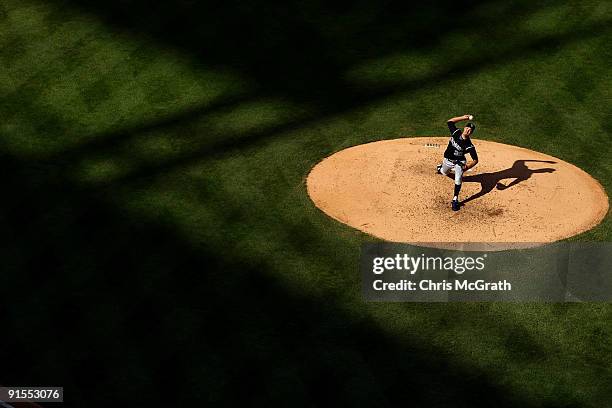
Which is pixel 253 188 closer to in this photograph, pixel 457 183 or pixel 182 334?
pixel 457 183

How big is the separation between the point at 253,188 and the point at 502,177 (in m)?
3.90

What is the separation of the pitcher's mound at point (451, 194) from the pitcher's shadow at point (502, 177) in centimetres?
2

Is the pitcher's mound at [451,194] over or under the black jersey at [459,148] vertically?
under

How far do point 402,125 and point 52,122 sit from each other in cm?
613

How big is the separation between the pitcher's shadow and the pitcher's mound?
2 centimetres

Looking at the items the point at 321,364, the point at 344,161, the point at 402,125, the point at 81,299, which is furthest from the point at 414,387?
the point at 402,125

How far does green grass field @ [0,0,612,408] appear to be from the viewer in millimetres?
12445

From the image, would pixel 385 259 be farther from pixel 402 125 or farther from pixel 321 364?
pixel 402 125

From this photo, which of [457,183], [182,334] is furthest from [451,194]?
[182,334]

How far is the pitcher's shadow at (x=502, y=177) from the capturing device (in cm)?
1658

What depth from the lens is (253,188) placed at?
1678cm

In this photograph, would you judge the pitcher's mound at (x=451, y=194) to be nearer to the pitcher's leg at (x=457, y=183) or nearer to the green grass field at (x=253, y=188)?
the pitcher's leg at (x=457, y=183)

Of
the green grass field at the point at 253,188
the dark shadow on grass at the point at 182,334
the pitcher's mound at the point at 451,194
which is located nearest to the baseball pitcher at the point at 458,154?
the pitcher's mound at the point at 451,194

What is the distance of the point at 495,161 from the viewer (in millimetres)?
17594
